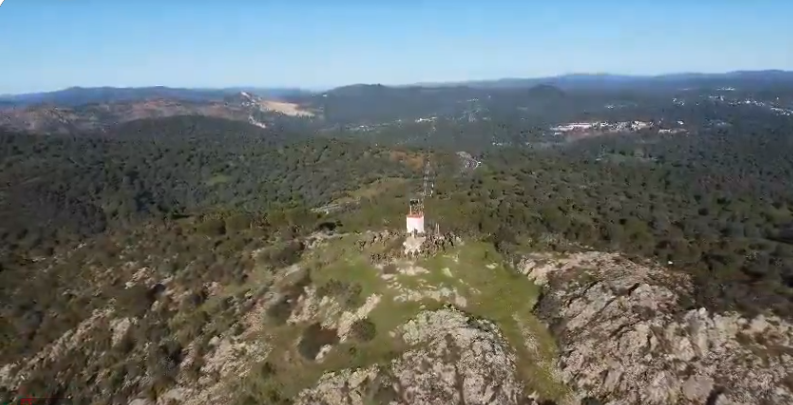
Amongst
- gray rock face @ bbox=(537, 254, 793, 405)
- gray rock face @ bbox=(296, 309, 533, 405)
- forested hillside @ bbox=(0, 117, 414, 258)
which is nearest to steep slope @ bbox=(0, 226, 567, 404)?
gray rock face @ bbox=(296, 309, 533, 405)

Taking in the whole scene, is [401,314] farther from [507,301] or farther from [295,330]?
[295,330]

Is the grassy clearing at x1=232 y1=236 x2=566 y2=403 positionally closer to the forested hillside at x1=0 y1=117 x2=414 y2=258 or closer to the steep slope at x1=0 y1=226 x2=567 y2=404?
the steep slope at x1=0 y1=226 x2=567 y2=404

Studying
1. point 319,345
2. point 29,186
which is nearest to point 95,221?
point 29,186

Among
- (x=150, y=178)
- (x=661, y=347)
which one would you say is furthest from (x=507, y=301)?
(x=150, y=178)

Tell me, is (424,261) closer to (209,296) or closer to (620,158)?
(209,296)

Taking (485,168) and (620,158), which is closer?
(485,168)
